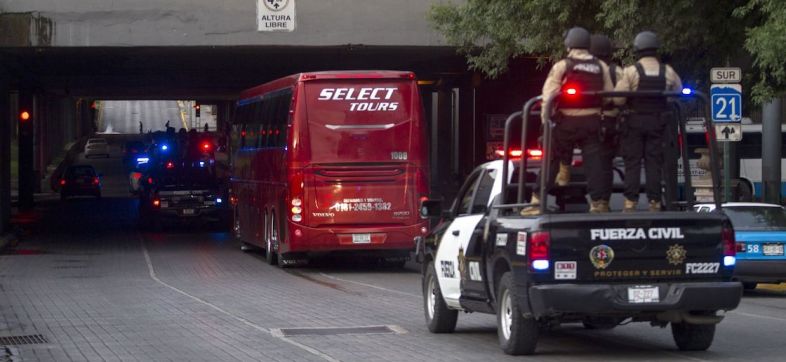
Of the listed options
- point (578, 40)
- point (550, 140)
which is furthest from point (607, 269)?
point (578, 40)

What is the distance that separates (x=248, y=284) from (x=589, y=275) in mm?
10435

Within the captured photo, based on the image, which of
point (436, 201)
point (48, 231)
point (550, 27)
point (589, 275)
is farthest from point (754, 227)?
point (48, 231)

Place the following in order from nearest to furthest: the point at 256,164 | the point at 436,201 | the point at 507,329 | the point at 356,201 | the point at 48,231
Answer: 1. the point at 507,329
2. the point at 436,201
3. the point at 356,201
4. the point at 256,164
5. the point at 48,231

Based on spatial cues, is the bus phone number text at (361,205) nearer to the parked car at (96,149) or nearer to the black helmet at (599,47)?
the black helmet at (599,47)

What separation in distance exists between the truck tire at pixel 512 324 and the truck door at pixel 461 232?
0.95 meters

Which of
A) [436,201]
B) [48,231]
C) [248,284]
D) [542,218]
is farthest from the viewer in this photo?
[48,231]

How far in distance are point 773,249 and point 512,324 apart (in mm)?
8130

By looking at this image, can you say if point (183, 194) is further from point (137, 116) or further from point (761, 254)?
point (137, 116)

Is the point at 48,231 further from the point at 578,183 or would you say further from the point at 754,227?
the point at 578,183

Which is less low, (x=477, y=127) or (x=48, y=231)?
(x=477, y=127)

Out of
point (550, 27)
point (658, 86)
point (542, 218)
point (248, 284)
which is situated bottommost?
point (248, 284)

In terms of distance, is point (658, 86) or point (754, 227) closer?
point (658, 86)

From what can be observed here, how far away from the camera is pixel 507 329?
37.0ft

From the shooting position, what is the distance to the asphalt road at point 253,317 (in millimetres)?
11992
